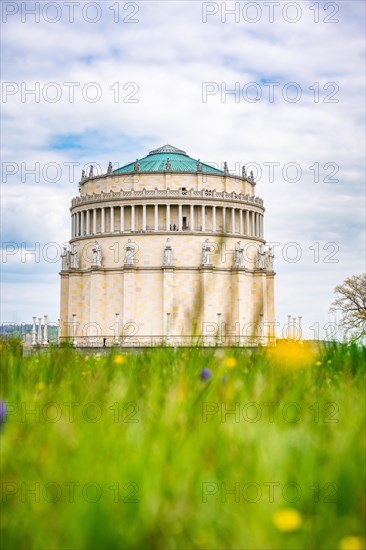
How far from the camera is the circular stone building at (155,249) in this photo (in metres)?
67.0

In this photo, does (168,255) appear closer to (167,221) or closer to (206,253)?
(206,253)

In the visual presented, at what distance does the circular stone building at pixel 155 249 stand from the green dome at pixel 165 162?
213 millimetres

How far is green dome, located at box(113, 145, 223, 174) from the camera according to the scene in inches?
2813

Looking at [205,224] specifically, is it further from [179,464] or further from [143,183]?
[179,464]

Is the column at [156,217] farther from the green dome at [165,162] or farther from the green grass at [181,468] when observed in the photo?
the green grass at [181,468]

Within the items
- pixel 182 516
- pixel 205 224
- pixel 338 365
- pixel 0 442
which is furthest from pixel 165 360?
pixel 205 224

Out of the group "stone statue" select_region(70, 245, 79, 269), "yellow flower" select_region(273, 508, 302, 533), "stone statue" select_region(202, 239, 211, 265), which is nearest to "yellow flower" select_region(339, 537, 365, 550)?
"yellow flower" select_region(273, 508, 302, 533)

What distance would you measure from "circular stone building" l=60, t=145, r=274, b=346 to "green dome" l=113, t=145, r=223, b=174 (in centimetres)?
21

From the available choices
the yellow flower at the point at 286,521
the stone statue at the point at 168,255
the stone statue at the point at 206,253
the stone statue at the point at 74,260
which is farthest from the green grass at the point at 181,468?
the stone statue at the point at 74,260

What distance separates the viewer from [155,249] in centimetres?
6812

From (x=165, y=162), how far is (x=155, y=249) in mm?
10109

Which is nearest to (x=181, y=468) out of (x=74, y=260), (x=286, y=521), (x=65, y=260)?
(x=286, y=521)

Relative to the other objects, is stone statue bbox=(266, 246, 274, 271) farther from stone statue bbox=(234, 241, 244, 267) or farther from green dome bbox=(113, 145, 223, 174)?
green dome bbox=(113, 145, 223, 174)

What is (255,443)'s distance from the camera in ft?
11.9
